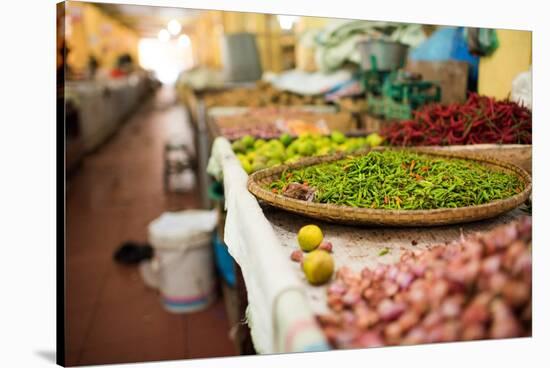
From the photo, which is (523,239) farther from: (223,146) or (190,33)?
(190,33)

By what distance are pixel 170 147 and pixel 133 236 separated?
5.50 feet

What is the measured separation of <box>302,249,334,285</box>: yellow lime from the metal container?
2.88 metres

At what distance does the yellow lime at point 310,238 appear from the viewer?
1585mm

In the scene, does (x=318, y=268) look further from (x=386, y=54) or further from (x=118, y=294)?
(x=118, y=294)

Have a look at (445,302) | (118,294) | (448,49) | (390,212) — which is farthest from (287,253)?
(118,294)

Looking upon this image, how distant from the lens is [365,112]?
14.1 ft

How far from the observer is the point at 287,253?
1617mm

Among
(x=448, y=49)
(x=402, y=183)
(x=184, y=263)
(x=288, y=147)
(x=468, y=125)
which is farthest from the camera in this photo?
(x=184, y=263)

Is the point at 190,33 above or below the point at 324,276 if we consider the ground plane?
above

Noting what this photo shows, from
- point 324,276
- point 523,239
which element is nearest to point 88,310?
point 324,276

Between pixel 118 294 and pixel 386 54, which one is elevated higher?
pixel 386 54

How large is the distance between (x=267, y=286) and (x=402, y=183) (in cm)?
84

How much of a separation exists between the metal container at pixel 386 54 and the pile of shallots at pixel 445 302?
2766 millimetres

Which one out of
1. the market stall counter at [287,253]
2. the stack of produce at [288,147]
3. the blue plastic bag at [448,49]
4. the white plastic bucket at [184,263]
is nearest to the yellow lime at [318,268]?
the market stall counter at [287,253]
